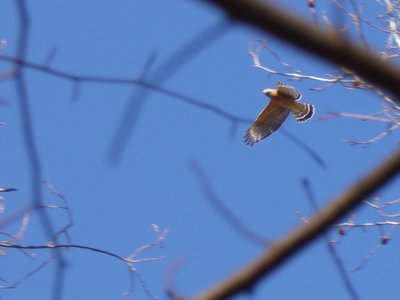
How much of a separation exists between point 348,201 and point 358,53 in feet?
0.46

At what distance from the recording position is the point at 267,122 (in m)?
6.27

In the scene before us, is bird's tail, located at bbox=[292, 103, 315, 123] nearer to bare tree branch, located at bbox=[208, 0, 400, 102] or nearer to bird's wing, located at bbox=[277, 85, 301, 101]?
bird's wing, located at bbox=[277, 85, 301, 101]

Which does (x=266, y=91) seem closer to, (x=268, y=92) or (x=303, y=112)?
(x=268, y=92)

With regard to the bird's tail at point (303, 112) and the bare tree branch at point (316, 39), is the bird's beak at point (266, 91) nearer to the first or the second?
the bird's tail at point (303, 112)

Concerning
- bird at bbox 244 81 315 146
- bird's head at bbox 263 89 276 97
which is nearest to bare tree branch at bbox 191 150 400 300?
bird at bbox 244 81 315 146

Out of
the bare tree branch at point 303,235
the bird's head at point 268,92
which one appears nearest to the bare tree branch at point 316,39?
the bare tree branch at point 303,235

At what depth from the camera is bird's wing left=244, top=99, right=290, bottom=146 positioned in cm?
604

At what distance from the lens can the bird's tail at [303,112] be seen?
19.5 ft

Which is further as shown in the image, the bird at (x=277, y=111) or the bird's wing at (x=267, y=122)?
the bird's wing at (x=267, y=122)

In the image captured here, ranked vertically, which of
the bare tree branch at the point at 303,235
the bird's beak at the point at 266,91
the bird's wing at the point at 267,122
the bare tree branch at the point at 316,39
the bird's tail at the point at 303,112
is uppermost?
the bird's beak at the point at 266,91

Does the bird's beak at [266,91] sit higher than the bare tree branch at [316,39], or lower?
higher

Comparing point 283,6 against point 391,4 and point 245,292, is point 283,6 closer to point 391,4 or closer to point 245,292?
point 245,292

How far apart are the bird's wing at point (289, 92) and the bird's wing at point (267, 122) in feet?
0.39

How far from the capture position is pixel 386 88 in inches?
28.5
